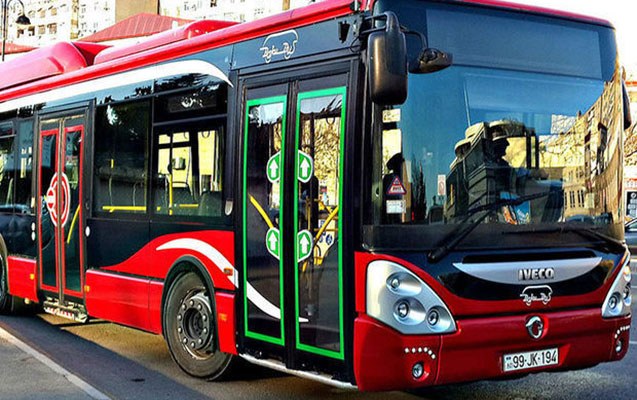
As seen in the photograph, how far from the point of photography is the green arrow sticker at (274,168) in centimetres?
742

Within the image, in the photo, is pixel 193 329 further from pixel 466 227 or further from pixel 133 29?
pixel 133 29

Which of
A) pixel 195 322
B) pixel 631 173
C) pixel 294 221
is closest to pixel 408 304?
pixel 294 221

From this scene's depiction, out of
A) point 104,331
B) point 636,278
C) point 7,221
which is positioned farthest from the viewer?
point 636,278

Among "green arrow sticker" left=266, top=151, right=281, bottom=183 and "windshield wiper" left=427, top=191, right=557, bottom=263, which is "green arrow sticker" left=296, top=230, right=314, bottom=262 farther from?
"windshield wiper" left=427, top=191, right=557, bottom=263

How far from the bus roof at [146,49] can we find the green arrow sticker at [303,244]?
1.57 metres

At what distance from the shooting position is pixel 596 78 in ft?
24.0

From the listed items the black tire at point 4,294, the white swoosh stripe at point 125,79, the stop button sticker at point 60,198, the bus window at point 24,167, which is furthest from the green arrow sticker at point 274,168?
the black tire at point 4,294

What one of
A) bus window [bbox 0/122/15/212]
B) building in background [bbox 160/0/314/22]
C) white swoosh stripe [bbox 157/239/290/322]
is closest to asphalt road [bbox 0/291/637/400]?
white swoosh stripe [bbox 157/239/290/322]

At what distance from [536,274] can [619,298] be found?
910 mm

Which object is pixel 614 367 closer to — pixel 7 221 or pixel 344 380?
pixel 344 380

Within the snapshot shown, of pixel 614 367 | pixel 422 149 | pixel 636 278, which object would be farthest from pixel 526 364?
pixel 636 278

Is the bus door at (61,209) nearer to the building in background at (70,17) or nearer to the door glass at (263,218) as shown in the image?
the door glass at (263,218)

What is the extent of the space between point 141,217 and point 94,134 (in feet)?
4.95

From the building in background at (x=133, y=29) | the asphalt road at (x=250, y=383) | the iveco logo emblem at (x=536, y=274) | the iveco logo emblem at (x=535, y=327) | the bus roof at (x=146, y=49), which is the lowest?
the asphalt road at (x=250, y=383)
